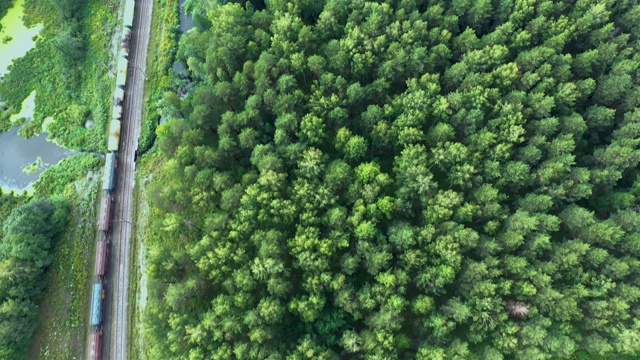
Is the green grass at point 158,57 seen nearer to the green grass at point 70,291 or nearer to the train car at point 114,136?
the train car at point 114,136

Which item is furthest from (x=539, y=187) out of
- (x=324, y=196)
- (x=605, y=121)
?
(x=324, y=196)

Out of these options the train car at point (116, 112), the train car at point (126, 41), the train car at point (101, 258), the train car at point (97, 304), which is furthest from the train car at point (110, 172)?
the train car at point (126, 41)

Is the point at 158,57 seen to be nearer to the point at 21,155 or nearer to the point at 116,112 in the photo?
the point at 116,112

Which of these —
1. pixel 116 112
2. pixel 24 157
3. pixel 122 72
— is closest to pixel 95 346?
pixel 24 157

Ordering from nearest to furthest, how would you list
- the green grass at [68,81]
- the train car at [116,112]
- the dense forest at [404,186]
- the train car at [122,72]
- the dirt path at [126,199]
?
the dense forest at [404,186] → the dirt path at [126,199] → the train car at [116,112] → the green grass at [68,81] → the train car at [122,72]

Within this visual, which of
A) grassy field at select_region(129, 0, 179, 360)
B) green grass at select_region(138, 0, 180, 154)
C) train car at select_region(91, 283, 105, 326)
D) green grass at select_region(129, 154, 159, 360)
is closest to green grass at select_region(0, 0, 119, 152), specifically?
green grass at select_region(138, 0, 180, 154)
